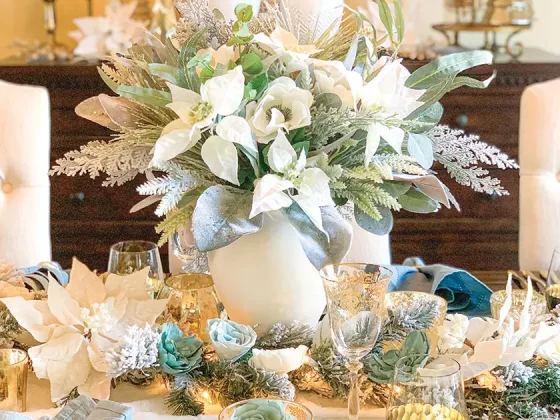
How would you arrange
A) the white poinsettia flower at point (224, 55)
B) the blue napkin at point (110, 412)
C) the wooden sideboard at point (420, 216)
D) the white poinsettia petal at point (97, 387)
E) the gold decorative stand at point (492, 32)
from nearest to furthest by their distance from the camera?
the blue napkin at point (110, 412), the white poinsettia petal at point (97, 387), the white poinsettia flower at point (224, 55), the wooden sideboard at point (420, 216), the gold decorative stand at point (492, 32)

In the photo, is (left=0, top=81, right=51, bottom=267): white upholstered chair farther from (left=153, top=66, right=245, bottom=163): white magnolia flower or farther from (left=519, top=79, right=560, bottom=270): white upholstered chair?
(left=519, top=79, right=560, bottom=270): white upholstered chair

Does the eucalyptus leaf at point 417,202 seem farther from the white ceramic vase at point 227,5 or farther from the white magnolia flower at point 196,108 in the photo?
the white ceramic vase at point 227,5

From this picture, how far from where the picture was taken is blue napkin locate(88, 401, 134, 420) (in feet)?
3.08

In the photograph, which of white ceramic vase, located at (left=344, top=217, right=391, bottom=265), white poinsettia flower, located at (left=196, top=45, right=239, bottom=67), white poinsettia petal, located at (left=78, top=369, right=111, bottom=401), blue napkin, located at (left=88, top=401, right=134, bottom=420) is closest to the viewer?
blue napkin, located at (left=88, top=401, right=134, bottom=420)

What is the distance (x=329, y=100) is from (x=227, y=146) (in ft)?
0.52

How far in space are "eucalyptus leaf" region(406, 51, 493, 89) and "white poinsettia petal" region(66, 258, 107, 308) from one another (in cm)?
52

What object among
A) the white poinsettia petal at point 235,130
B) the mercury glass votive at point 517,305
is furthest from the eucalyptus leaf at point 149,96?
the mercury glass votive at point 517,305

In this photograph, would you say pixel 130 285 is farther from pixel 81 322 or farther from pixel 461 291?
pixel 461 291

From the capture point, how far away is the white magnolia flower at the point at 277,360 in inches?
41.3

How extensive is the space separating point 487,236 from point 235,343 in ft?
6.47

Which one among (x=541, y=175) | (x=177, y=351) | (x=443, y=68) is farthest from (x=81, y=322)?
(x=541, y=175)

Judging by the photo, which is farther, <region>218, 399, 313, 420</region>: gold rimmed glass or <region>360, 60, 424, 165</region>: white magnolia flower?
<region>360, 60, 424, 165</region>: white magnolia flower

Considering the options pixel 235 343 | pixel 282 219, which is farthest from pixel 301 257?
pixel 235 343

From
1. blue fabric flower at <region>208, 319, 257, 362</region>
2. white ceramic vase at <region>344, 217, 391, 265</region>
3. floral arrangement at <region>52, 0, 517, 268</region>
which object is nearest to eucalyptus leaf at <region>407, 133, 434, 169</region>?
floral arrangement at <region>52, 0, 517, 268</region>
